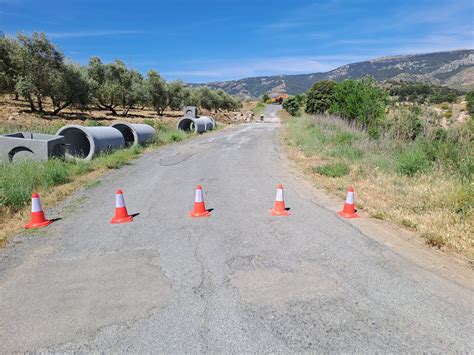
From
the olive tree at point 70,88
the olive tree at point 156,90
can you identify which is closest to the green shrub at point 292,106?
the olive tree at point 156,90

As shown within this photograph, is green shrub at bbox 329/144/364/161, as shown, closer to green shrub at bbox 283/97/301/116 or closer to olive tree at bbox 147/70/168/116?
olive tree at bbox 147/70/168/116

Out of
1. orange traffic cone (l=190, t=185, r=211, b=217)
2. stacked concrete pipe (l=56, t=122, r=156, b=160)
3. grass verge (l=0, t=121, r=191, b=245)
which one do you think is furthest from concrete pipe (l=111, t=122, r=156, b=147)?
orange traffic cone (l=190, t=185, r=211, b=217)

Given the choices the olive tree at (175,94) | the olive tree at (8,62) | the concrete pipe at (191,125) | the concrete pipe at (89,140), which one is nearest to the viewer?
the concrete pipe at (89,140)

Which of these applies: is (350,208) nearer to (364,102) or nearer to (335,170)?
(335,170)

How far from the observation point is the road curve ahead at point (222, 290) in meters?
2.83

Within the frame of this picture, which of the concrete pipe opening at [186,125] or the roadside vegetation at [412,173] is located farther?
the concrete pipe opening at [186,125]

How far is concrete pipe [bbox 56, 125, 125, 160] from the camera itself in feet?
40.8

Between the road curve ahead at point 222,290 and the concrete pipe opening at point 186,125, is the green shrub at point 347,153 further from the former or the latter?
the concrete pipe opening at point 186,125

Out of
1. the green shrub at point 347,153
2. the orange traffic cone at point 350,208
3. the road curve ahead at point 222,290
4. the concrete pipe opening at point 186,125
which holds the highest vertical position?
the concrete pipe opening at point 186,125

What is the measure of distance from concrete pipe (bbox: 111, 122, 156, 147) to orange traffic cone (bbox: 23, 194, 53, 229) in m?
11.0

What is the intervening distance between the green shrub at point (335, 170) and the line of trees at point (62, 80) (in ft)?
85.8

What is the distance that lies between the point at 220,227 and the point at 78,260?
2.33 metres

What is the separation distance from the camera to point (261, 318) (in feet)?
10.2

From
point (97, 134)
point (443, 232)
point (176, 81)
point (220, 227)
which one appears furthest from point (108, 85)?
point (443, 232)
